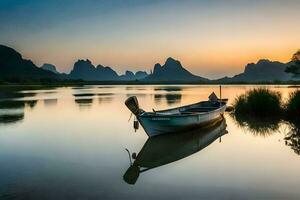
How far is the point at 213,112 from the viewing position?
1886 cm

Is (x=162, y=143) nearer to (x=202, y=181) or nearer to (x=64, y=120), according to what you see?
(x=202, y=181)

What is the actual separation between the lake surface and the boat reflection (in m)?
0.03

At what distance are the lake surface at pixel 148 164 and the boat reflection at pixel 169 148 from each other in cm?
3

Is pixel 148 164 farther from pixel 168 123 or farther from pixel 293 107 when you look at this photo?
pixel 293 107

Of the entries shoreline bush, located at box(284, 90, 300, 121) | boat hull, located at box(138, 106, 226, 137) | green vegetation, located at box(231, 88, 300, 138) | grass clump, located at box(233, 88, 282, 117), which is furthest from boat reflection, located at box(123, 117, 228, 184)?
shoreline bush, located at box(284, 90, 300, 121)

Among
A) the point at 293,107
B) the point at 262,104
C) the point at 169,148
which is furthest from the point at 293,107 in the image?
the point at 169,148

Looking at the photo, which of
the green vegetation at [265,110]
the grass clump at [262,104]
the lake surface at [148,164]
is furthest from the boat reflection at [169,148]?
the grass clump at [262,104]

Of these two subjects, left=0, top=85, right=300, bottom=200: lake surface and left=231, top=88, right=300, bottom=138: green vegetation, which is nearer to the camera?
left=0, top=85, right=300, bottom=200: lake surface

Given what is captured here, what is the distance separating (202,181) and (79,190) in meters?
3.13

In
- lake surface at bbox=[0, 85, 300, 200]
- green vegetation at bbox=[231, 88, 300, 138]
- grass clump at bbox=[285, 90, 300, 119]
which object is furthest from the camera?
grass clump at bbox=[285, 90, 300, 119]

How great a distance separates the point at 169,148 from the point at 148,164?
8.56 feet

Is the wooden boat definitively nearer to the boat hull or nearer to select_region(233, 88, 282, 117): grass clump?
the boat hull

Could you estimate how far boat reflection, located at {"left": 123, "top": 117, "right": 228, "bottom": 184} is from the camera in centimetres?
1072

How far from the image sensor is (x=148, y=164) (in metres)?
11.1
